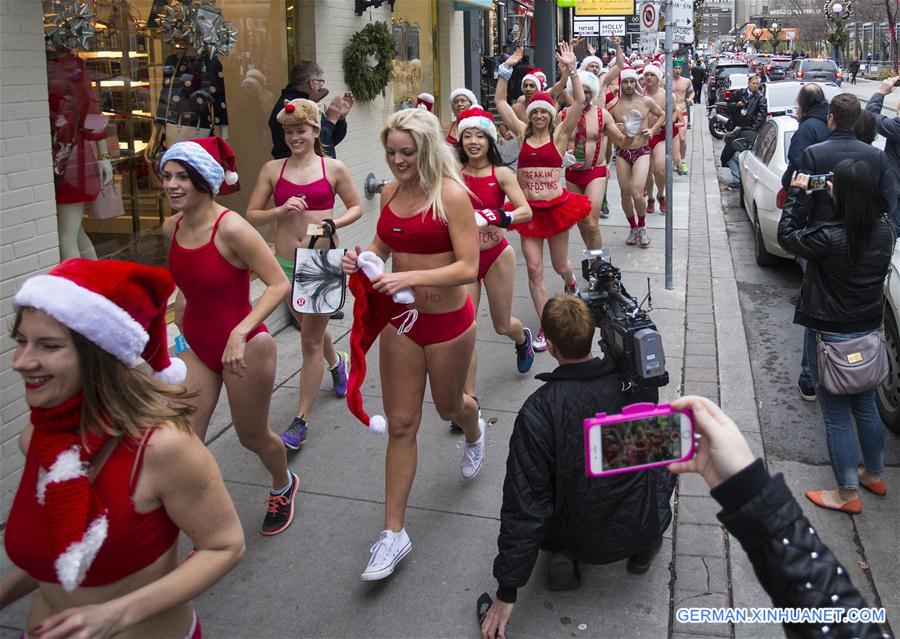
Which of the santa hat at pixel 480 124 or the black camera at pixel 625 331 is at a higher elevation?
the santa hat at pixel 480 124

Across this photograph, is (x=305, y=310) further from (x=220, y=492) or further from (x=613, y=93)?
→ (x=613, y=93)

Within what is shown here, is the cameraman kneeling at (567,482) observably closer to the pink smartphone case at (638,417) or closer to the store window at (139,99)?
the pink smartphone case at (638,417)

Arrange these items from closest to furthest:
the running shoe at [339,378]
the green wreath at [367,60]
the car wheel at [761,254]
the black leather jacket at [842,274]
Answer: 1. the black leather jacket at [842,274]
2. the running shoe at [339,378]
3. the green wreath at [367,60]
4. the car wheel at [761,254]

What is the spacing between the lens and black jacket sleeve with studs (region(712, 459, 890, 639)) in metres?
1.73

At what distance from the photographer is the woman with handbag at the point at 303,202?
208 inches

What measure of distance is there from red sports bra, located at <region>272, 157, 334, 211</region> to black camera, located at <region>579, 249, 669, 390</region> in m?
2.09

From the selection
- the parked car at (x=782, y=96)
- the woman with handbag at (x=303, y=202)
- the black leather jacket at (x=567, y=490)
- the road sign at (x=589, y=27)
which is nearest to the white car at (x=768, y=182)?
the woman with handbag at (x=303, y=202)

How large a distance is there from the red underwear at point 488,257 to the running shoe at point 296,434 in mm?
1515

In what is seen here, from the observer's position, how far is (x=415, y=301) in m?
4.04

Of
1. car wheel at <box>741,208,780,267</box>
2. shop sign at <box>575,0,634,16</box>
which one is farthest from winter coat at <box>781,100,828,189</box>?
shop sign at <box>575,0,634,16</box>

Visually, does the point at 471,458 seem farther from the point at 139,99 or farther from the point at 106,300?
the point at 139,99

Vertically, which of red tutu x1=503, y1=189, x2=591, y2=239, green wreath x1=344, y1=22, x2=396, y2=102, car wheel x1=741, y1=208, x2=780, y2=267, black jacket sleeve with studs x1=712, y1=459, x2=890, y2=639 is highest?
green wreath x1=344, y1=22, x2=396, y2=102

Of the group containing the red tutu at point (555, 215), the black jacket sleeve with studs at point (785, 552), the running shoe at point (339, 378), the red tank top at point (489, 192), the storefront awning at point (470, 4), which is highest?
the storefront awning at point (470, 4)

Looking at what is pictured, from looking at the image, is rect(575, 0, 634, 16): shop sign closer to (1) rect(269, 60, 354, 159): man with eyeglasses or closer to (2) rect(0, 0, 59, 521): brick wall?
(1) rect(269, 60, 354, 159): man with eyeglasses
